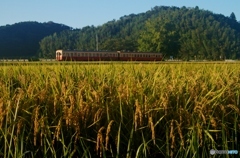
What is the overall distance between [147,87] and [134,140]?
80 centimetres

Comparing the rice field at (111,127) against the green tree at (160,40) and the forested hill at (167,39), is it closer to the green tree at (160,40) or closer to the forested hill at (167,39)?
the forested hill at (167,39)

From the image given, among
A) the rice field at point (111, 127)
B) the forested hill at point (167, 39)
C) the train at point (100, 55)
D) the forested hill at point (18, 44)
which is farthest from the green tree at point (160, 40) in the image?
the forested hill at point (18, 44)

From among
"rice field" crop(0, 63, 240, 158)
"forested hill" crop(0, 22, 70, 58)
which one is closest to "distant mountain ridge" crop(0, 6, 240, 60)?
"forested hill" crop(0, 22, 70, 58)

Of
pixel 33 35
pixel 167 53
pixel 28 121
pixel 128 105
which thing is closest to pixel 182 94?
pixel 128 105

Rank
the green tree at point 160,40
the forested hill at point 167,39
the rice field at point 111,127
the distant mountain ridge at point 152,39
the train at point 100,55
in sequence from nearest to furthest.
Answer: the rice field at point 111,127 < the train at point 100,55 < the green tree at point 160,40 < the forested hill at point 167,39 < the distant mountain ridge at point 152,39

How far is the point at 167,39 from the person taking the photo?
77562 millimetres

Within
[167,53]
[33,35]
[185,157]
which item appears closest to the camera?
[185,157]

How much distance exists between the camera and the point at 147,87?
3.20m

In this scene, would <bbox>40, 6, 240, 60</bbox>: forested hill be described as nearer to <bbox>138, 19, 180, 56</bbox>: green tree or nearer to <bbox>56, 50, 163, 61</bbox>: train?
<bbox>138, 19, 180, 56</bbox>: green tree

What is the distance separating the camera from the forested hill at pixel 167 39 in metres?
77.9

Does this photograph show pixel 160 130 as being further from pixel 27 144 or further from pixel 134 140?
pixel 27 144

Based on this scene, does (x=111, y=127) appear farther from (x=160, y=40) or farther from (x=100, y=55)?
(x=160, y=40)

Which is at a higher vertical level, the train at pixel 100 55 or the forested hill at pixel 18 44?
the forested hill at pixel 18 44

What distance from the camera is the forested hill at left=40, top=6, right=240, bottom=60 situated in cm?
7794
